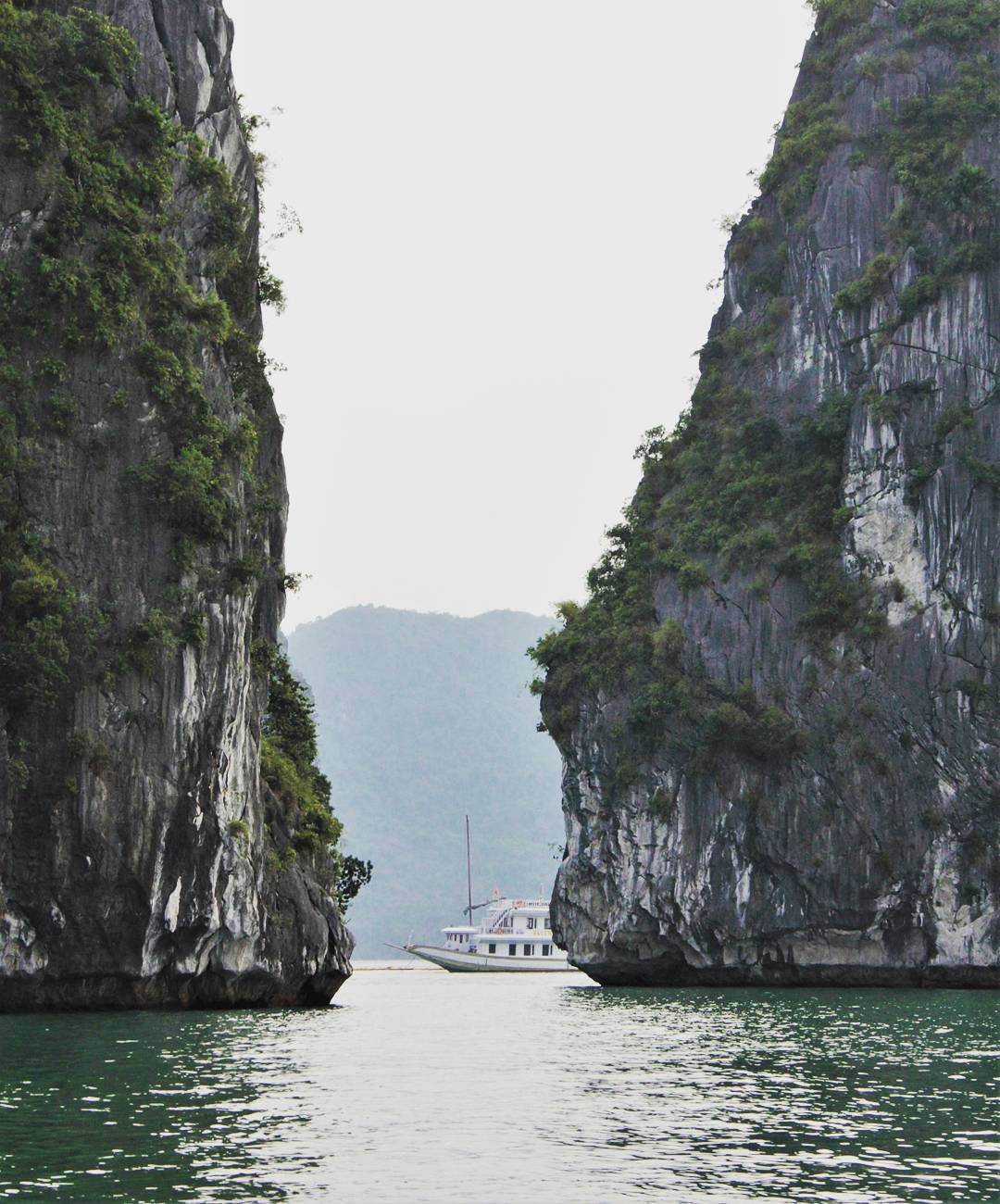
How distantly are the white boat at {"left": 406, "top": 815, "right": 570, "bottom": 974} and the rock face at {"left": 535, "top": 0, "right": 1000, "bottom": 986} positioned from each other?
88.6ft

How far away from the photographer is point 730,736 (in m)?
53.8

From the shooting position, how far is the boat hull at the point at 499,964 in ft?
287

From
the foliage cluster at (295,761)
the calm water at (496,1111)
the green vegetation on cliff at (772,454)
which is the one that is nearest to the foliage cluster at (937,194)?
the green vegetation on cliff at (772,454)

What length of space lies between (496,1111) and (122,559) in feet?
57.2

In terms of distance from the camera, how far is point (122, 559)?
32.0 m

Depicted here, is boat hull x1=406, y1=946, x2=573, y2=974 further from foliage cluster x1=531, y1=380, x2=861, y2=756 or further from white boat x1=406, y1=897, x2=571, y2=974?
foliage cluster x1=531, y1=380, x2=861, y2=756

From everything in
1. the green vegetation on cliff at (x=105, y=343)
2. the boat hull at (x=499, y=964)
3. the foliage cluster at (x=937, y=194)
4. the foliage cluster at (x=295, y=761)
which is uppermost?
the foliage cluster at (x=937, y=194)

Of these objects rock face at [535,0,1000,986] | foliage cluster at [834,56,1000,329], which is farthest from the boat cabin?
foliage cluster at [834,56,1000,329]

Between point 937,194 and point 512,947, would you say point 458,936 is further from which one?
point 937,194

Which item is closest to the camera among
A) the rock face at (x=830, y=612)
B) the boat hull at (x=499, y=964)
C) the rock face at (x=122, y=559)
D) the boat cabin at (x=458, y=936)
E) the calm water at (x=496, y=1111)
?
the calm water at (x=496, y=1111)

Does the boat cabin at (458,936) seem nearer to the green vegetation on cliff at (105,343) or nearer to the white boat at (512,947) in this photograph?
the white boat at (512,947)

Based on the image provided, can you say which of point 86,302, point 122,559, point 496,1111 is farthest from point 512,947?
point 496,1111

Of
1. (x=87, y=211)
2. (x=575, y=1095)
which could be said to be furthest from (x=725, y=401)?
(x=575, y=1095)

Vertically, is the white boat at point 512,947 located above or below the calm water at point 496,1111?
above
